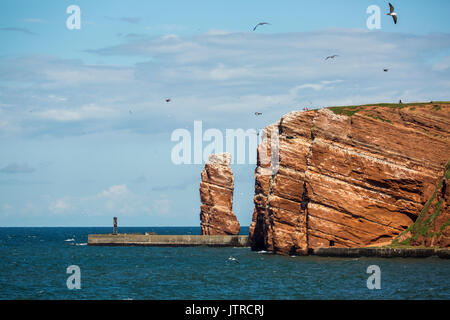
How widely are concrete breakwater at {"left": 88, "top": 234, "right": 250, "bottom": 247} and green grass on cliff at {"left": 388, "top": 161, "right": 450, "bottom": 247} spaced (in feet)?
144

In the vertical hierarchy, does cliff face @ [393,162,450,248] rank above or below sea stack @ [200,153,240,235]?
below

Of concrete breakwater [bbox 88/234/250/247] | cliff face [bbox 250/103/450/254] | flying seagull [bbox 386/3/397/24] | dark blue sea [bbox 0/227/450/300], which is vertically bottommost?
dark blue sea [bbox 0/227/450/300]

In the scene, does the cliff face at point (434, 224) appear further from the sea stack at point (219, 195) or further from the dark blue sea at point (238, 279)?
the sea stack at point (219, 195)

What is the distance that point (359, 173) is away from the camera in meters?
76.2

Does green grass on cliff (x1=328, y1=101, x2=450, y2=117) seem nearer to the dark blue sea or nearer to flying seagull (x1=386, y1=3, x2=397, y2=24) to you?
the dark blue sea

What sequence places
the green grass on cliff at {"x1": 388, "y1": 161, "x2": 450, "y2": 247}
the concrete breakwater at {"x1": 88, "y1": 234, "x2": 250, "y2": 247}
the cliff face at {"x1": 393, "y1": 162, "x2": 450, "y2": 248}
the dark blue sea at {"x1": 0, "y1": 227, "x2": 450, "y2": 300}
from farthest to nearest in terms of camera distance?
1. the concrete breakwater at {"x1": 88, "y1": 234, "x2": 250, "y2": 247}
2. the green grass on cliff at {"x1": 388, "y1": 161, "x2": 450, "y2": 247}
3. the cliff face at {"x1": 393, "y1": 162, "x2": 450, "y2": 248}
4. the dark blue sea at {"x1": 0, "y1": 227, "x2": 450, "y2": 300}

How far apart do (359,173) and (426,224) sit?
8.97 meters

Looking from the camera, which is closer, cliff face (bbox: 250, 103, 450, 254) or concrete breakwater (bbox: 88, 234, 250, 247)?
cliff face (bbox: 250, 103, 450, 254)

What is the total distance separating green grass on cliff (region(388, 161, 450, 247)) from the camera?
7138 cm

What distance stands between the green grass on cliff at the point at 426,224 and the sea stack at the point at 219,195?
48150 mm

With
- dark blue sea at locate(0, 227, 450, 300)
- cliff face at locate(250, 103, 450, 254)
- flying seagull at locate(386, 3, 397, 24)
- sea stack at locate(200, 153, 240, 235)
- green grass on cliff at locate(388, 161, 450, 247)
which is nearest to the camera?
flying seagull at locate(386, 3, 397, 24)

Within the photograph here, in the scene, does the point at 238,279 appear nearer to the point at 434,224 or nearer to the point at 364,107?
the point at 434,224

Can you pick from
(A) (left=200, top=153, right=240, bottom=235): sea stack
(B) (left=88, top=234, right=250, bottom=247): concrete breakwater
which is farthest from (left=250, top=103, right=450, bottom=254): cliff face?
(A) (left=200, top=153, right=240, bottom=235): sea stack
